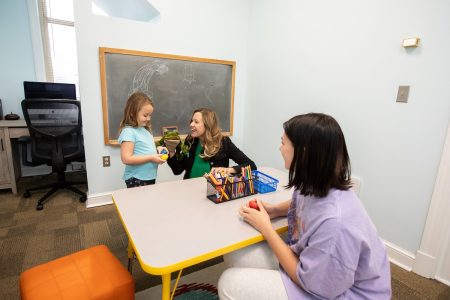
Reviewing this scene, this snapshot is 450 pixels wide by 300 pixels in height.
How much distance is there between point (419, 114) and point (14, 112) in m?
4.09

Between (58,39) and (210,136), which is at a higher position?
(58,39)

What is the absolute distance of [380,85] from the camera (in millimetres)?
1830

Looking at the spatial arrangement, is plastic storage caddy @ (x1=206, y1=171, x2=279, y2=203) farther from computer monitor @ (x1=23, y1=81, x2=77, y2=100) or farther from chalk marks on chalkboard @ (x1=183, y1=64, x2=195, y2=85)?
computer monitor @ (x1=23, y1=81, x2=77, y2=100)

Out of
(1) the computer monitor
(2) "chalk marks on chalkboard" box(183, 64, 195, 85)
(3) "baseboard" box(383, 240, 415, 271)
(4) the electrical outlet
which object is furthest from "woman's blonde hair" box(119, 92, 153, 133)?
(3) "baseboard" box(383, 240, 415, 271)

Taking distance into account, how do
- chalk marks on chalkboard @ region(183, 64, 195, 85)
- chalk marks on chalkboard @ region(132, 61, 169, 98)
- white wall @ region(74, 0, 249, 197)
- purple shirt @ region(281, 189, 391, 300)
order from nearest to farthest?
purple shirt @ region(281, 189, 391, 300) < white wall @ region(74, 0, 249, 197) < chalk marks on chalkboard @ region(132, 61, 169, 98) < chalk marks on chalkboard @ region(183, 64, 195, 85)

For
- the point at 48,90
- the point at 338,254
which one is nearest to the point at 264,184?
the point at 338,254

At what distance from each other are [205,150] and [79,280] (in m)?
1.04

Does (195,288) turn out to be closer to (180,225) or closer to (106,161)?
(180,225)

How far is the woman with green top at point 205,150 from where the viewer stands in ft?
5.94

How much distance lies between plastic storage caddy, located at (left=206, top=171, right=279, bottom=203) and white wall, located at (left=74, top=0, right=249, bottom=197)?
1679mm

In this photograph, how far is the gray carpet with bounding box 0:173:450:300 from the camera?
1605 millimetres

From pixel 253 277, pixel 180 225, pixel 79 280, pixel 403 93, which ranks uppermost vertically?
pixel 403 93

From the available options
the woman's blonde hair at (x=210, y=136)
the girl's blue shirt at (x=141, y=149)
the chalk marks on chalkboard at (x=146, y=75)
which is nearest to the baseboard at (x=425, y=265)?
the woman's blonde hair at (x=210, y=136)

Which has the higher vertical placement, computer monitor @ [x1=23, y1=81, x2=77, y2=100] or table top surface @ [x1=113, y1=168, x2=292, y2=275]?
computer monitor @ [x1=23, y1=81, x2=77, y2=100]
